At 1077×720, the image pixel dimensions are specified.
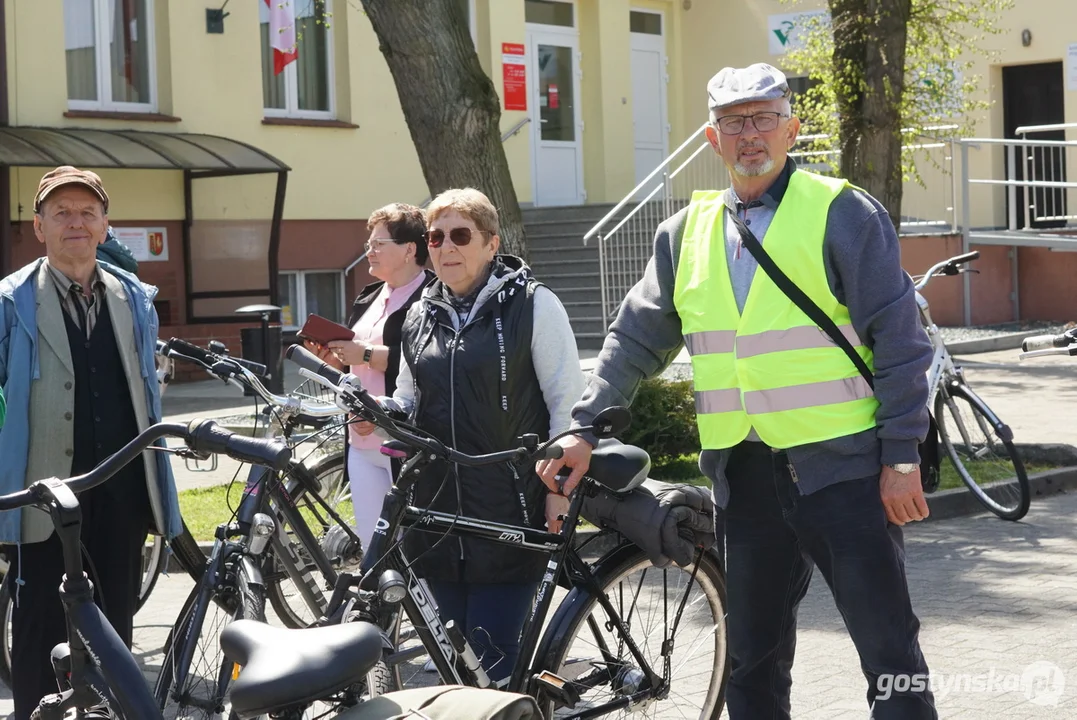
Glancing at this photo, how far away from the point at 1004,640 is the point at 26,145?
1217 centimetres

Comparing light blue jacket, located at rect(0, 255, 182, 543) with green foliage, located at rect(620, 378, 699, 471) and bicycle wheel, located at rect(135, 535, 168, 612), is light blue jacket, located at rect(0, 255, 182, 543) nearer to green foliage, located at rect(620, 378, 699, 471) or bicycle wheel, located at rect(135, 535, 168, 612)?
bicycle wheel, located at rect(135, 535, 168, 612)

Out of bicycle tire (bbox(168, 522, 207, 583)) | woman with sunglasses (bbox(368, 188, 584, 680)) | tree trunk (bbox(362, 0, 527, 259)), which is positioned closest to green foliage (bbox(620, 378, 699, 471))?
tree trunk (bbox(362, 0, 527, 259))

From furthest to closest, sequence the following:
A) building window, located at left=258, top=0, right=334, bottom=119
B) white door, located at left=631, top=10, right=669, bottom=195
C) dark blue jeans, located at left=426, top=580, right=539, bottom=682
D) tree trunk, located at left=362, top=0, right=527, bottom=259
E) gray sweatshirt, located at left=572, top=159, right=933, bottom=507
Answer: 1. white door, located at left=631, top=10, right=669, bottom=195
2. building window, located at left=258, top=0, right=334, bottom=119
3. tree trunk, located at left=362, top=0, right=527, bottom=259
4. dark blue jeans, located at left=426, top=580, right=539, bottom=682
5. gray sweatshirt, located at left=572, top=159, right=933, bottom=507

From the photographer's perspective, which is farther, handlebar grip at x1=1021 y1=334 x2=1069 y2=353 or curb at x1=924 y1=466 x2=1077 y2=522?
curb at x1=924 y1=466 x2=1077 y2=522

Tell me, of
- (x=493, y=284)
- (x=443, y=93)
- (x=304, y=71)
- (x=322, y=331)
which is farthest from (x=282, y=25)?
(x=493, y=284)

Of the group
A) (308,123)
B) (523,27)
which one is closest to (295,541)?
(308,123)

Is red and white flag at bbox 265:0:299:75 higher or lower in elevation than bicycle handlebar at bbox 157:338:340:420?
higher

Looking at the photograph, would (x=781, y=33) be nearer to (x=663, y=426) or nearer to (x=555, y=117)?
(x=555, y=117)

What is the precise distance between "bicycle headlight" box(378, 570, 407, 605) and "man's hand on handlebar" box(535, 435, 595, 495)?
52cm

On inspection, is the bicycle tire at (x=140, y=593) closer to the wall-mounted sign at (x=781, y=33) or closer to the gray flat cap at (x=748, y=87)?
the gray flat cap at (x=748, y=87)

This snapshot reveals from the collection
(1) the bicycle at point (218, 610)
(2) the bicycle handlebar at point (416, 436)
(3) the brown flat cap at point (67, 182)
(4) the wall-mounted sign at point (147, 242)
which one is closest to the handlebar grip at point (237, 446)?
(1) the bicycle at point (218, 610)

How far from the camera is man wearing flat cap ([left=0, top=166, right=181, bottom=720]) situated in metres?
4.53

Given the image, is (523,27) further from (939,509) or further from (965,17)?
(939,509)

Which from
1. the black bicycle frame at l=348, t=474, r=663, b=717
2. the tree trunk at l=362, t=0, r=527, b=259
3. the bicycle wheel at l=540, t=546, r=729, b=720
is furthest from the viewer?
the tree trunk at l=362, t=0, r=527, b=259
